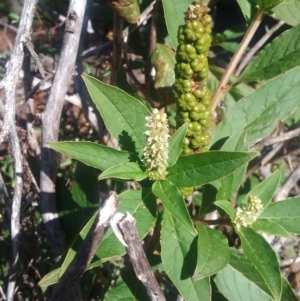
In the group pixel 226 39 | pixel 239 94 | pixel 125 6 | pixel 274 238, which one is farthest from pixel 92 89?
pixel 274 238

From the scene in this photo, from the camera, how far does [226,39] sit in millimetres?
2199

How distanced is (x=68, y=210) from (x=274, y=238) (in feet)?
3.02

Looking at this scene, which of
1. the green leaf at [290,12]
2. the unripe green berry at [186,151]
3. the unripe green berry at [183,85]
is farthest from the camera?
the green leaf at [290,12]

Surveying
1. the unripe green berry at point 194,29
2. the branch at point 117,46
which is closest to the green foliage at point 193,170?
the unripe green berry at point 194,29

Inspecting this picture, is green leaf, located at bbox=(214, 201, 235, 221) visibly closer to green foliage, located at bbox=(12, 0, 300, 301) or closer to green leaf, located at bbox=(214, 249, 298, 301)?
green foliage, located at bbox=(12, 0, 300, 301)

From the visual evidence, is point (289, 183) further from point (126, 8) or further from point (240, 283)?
point (126, 8)

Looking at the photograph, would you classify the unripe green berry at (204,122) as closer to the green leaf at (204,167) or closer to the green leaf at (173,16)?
the green leaf at (204,167)

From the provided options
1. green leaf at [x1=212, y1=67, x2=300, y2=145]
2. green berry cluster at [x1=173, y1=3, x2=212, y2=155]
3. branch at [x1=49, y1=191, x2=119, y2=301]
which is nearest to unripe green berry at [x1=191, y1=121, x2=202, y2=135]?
green berry cluster at [x1=173, y1=3, x2=212, y2=155]

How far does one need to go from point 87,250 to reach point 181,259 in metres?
0.26

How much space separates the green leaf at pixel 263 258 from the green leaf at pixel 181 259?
14 cm

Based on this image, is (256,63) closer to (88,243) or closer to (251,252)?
(251,252)

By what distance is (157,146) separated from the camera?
125 cm

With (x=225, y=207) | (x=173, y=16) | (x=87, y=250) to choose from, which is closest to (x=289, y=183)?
(x=225, y=207)

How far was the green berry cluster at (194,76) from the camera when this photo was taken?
4.27 ft
